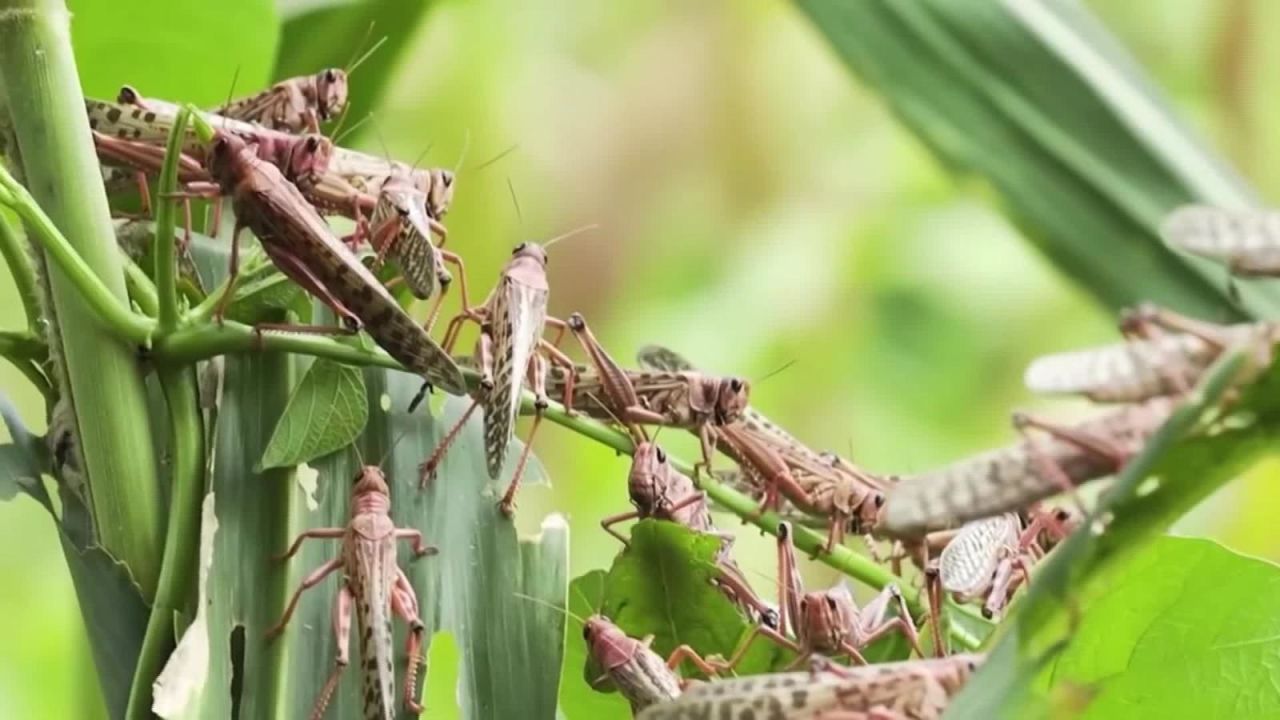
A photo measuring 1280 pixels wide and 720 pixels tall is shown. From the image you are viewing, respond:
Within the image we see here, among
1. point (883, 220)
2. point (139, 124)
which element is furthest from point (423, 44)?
point (139, 124)

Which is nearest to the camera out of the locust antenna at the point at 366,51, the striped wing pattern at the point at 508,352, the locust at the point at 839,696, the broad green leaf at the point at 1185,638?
the locust at the point at 839,696

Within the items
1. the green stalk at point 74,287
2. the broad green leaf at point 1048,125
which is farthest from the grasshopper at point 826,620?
the broad green leaf at point 1048,125

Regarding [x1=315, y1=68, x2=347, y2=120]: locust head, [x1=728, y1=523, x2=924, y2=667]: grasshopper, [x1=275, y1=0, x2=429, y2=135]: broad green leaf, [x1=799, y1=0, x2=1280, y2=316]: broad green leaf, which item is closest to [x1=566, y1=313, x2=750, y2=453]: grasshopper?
[x1=728, y1=523, x2=924, y2=667]: grasshopper

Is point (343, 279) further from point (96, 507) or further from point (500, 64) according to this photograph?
point (500, 64)

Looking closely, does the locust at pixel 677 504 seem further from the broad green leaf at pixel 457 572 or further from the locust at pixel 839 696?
the locust at pixel 839 696

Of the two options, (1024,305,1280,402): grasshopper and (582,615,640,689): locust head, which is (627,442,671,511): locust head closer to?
(582,615,640,689): locust head

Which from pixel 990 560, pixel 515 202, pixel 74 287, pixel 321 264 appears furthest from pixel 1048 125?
pixel 74 287

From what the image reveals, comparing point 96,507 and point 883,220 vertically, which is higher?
point 883,220
